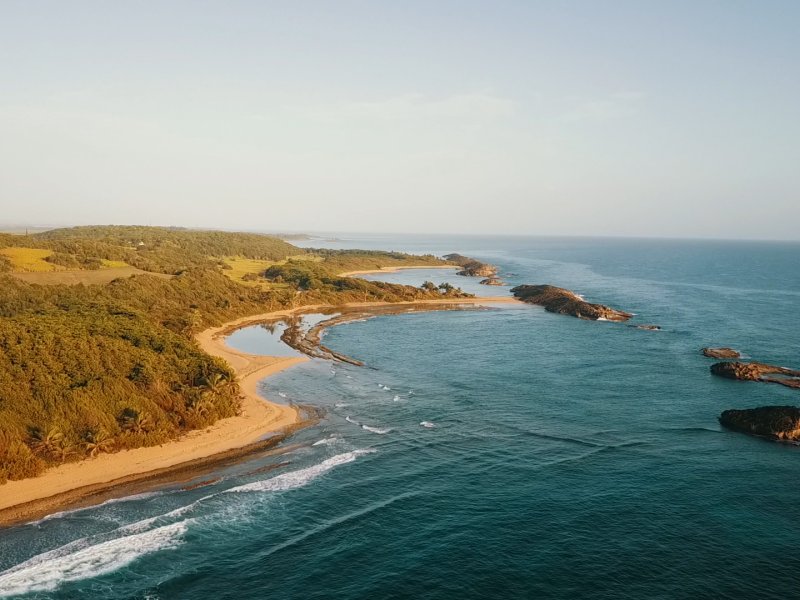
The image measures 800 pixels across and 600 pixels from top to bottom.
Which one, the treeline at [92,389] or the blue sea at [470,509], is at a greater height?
the treeline at [92,389]

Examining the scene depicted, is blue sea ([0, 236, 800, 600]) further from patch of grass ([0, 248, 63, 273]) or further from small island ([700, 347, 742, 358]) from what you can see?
patch of grass ([0, 248, 63, 273])

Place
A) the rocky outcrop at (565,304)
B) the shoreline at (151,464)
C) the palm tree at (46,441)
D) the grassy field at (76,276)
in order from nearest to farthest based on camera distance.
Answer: the shoreline at (151,464), the palm tree at (46,441), the grassy field at (76,276), the rocky outcrop at (565,304)

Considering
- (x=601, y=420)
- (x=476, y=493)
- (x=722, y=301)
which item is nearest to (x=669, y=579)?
(x=476, y=493)

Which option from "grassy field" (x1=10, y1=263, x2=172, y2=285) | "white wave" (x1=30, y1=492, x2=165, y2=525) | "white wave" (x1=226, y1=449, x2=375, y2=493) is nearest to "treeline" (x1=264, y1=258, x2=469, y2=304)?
"grassy field" (x1=10, y1=263, x2=172, y2=285)

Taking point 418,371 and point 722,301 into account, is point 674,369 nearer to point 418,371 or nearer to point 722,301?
point 418,371

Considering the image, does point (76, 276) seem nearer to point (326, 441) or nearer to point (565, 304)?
point (326, 441)

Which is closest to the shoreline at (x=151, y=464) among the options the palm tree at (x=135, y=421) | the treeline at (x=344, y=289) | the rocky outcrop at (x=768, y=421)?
the palm tree at (x=135, y=421)

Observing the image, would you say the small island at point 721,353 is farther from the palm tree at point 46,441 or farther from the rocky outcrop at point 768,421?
the palm tree at point 46,441
